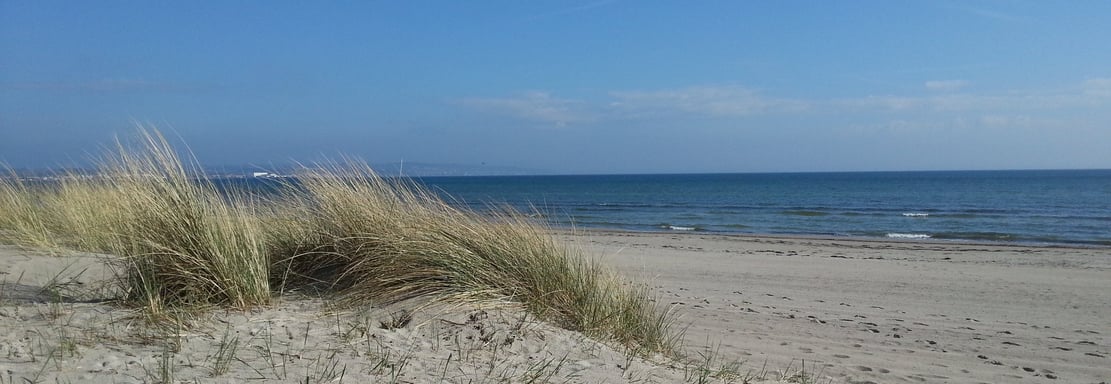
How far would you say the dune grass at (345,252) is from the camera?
14.9ft

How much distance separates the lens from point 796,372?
18.9 ft

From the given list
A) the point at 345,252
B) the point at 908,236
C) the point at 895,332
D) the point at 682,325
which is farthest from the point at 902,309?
the point at 908,236

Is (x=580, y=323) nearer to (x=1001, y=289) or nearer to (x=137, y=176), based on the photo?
(x=137, y=176)

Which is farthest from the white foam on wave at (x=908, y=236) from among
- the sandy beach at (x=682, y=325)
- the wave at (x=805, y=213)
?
the sandy beach at (x=682, y=325)

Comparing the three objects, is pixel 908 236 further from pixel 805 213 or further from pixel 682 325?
pixel 682 325

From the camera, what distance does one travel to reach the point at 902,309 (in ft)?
31.2

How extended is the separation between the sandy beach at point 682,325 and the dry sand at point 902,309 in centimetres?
3

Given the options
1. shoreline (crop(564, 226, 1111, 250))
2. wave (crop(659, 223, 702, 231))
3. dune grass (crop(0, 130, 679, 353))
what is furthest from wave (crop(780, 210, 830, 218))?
dune grass (crop(0, 130, 679, 353))

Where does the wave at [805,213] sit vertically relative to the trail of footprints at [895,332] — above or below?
below

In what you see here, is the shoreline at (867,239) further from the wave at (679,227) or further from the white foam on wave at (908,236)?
the wave at (679,227)

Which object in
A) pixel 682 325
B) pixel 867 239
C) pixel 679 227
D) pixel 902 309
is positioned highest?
pixel 682 325

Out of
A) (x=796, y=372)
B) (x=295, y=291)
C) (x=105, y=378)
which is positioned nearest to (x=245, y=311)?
(x=295, y=291)

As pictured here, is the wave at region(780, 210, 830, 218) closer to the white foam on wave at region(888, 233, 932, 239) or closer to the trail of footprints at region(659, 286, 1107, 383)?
the white foam on wave at region(888, 233, 932, 239)

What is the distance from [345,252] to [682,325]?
3.76m
